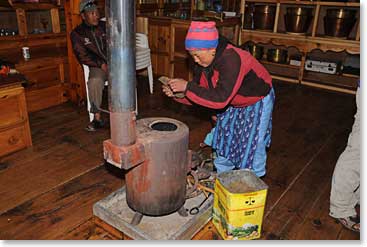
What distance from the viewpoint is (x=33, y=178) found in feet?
7.14

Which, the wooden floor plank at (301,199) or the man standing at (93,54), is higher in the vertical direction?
the man standing at (93,54)

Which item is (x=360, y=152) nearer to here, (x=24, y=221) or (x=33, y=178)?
(x=24, y=221)

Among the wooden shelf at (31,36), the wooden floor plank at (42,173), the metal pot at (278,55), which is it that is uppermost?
the wooden shelf at (31,36)

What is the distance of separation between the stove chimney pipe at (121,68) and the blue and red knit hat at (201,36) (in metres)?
0.31

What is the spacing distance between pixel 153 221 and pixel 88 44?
181cm

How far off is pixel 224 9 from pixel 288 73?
4.44 ft

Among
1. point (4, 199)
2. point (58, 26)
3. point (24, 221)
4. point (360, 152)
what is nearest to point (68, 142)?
point (4, 199)

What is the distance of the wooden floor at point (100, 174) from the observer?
180 cm

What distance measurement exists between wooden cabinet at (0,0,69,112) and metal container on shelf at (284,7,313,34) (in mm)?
2710

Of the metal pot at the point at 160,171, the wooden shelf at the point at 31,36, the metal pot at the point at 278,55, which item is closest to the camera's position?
the metal pot at the point at 160,171

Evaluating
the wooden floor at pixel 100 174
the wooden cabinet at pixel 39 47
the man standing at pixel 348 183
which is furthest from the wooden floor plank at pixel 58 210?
the wooden cabinet at pixel 39 47

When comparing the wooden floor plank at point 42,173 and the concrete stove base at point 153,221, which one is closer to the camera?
the concrete stove base at point 153,221

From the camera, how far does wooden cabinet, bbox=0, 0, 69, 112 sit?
3.09 metres

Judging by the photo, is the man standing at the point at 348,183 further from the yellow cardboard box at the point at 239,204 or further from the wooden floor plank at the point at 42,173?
the wooden floor plank at the point at 42,173
